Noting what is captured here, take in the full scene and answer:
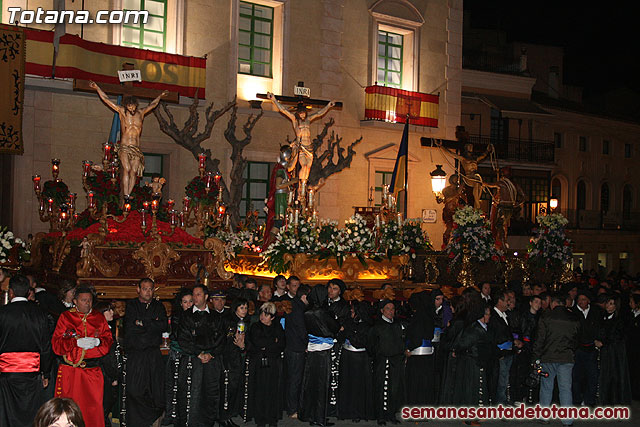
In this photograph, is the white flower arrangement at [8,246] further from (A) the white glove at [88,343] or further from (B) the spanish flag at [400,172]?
(B) the spanish flag at [400,172]

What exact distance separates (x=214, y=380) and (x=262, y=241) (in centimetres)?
693

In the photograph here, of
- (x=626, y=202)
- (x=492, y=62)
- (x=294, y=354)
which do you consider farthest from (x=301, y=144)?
(x=626, y=202)

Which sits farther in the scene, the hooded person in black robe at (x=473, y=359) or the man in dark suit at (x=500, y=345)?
the man in dark suit at (x=500, y=345)

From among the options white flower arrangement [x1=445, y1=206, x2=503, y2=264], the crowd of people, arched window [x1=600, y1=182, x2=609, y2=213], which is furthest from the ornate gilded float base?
arched window [x1=600, y1=182, x2=609, y2=213]

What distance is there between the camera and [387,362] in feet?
34.2

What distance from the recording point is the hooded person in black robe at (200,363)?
916 centimetres

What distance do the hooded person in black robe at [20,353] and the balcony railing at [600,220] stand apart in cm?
3430

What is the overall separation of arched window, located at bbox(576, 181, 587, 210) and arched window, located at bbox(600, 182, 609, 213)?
1.50 meters

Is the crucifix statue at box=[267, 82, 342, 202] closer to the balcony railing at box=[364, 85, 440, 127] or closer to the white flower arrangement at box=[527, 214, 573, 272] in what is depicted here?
the balcony railing at box=[364, 85, 440, 127]

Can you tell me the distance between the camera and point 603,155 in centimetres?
4281

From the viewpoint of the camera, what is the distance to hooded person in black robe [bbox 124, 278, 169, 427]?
29.7 ft

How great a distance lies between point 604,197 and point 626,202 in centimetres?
241

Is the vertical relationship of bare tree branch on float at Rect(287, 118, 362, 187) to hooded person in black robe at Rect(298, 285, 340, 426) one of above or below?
above

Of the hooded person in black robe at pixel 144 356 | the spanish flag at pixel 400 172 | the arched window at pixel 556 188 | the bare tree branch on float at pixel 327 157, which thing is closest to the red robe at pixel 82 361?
the hooded person in black robe at pixel 144 356
